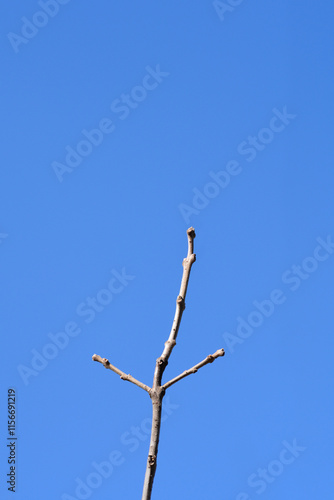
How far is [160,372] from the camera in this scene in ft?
5.85

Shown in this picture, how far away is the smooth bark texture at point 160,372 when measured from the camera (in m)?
1.69

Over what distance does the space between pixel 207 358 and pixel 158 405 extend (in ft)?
1.00

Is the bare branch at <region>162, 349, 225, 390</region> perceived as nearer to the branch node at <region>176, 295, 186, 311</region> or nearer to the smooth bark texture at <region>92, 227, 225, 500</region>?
the smooth bark texture at <region>92, 227, 225, 500</region>

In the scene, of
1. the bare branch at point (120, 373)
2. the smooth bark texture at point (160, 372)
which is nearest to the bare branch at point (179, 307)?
the smooth bark texture at point (160, 372)

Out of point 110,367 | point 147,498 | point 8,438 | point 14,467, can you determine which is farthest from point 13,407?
point 147,498

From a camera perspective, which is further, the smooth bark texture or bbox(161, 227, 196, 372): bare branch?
bbox(161, 227, 196, 372): bare branch

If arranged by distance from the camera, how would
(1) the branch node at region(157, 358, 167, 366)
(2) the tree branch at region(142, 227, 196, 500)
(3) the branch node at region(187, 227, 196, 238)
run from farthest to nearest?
(3) the branch node at region(187, 227, 196, 238) → (1) the branch node at region(157, 358, 167, 366) → (2) the tree branch at region(142, 227, 196, 500)

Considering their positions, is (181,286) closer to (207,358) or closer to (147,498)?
(207,358)

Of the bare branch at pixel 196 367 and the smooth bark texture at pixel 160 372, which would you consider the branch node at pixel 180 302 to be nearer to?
the smooth bark texture at pixel 160 372

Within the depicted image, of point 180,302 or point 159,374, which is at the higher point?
point 180,302

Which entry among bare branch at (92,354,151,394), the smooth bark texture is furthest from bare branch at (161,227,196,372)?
bare branch at (92,354,151,394)

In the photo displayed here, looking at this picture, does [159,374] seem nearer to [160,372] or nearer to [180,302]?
[160,372]

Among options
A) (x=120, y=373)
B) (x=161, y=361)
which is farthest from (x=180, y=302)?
(x=120, y=373)

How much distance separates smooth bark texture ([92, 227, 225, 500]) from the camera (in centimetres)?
169
